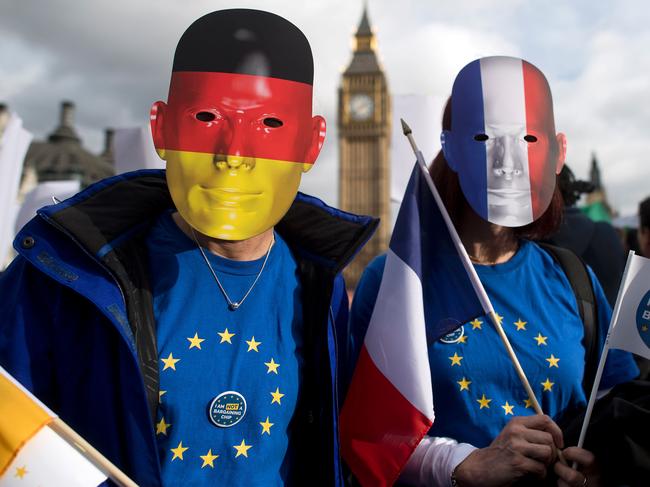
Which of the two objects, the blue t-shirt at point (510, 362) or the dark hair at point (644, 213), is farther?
the dark hair at point (644, 213)

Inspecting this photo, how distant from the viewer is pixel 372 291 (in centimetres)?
165

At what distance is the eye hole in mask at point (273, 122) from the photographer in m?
1.37

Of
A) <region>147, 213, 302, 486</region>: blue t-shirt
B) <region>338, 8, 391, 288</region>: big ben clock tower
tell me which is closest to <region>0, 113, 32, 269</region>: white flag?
<region>147, 213, 302, 486</region>: blue t-shirt

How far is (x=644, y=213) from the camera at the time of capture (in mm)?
2377

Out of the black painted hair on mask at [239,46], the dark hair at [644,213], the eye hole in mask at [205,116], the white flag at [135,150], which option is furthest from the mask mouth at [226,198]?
the white flag at [135,150]

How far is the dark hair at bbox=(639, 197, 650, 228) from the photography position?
2357mm

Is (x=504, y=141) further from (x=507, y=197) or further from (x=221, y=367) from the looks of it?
(x=221, y=367)

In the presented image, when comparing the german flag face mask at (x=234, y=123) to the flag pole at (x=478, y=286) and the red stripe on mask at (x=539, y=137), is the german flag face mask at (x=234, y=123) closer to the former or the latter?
the flag pole at (x=478, y=286)

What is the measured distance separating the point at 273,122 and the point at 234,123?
0.30 ft

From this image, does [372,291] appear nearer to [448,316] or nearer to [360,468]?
[448,316]

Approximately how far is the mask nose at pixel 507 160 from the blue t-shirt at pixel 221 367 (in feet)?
1.84

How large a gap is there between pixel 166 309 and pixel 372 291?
55 centimetres

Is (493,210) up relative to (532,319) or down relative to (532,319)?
up

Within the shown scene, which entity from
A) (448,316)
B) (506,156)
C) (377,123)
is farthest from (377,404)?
(377,123)
